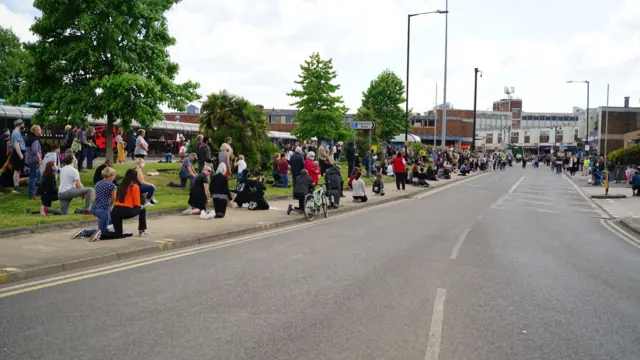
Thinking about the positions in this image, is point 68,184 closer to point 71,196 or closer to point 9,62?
point 71,196

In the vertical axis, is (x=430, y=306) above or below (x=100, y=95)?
below

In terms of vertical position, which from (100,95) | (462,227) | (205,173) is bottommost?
(462,227)

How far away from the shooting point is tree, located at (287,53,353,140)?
50.1m

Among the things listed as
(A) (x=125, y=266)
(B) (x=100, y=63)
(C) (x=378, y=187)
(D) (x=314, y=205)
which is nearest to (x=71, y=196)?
(A) (x=125, y=266)

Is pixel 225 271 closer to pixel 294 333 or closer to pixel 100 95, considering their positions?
pixel 294 333

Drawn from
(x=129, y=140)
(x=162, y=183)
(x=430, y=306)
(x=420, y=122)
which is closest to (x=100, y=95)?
(x=162, y=183)

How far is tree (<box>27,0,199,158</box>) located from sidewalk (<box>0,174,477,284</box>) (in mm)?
8037

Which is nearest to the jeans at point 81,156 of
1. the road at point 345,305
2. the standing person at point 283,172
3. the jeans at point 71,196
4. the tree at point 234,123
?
the tree at point 234,123

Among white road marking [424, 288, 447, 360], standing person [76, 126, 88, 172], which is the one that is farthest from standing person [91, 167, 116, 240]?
standing person [76, 126, 88, 172]

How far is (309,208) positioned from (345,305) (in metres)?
9.60

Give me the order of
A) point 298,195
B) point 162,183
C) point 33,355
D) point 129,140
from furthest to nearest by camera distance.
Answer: point 129,140 < point 162,183 < point 298,195 < point 33,355

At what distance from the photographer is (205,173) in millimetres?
15172

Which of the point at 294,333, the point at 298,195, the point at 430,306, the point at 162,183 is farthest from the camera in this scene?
the point at 162,183

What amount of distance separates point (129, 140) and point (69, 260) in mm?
27338
